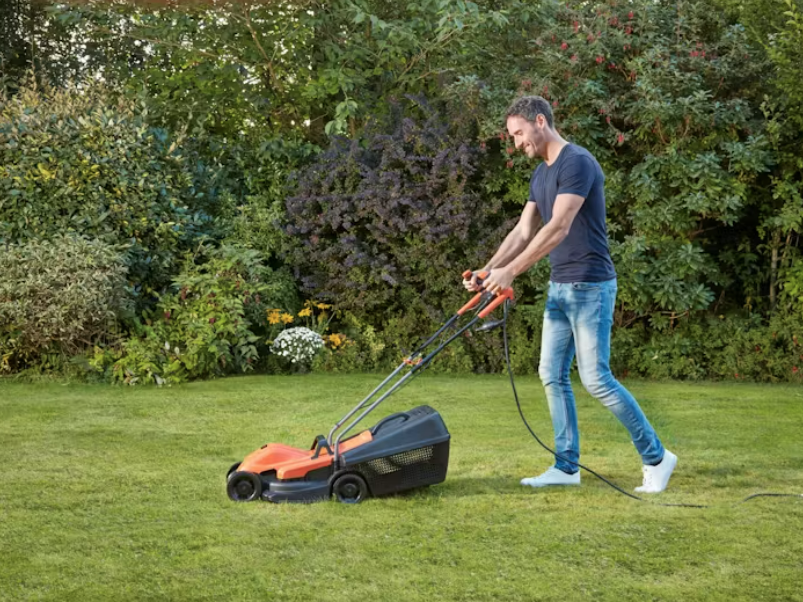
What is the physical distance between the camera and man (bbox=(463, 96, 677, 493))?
4.18 meters

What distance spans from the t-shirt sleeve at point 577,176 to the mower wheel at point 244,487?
1.83 meters

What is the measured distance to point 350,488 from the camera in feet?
14.3

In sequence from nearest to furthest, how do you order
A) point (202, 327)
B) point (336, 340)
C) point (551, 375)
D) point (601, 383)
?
point (601, 383) < point (551, 375) < point (202, 327) < point (336, 340)

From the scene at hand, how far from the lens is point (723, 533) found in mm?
3967

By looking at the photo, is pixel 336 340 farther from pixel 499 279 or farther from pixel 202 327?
pixel 499 279

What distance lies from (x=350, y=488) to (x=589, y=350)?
1.20 metres

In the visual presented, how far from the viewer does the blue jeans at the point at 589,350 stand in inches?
171

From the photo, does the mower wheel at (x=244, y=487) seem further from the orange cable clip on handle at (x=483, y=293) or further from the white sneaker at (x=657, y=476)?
the white sneaker at (x=657, y=476)

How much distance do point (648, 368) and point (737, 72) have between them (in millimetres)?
2521

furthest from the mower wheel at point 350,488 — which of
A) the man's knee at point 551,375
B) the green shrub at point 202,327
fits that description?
the green shrub at point 202,327

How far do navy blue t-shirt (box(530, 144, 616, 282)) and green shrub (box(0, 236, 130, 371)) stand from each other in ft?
14.9

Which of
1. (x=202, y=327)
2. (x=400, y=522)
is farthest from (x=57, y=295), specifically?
(x=400, y=522)

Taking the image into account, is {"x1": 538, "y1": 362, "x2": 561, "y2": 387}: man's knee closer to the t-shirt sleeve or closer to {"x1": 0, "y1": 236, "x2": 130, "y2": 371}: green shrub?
the t-shirt sleeve

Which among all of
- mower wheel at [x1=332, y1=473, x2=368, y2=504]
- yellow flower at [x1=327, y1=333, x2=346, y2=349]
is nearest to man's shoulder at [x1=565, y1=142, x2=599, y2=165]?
mower wheel at [x1=332, y1=473, x2=368, y2=504]
